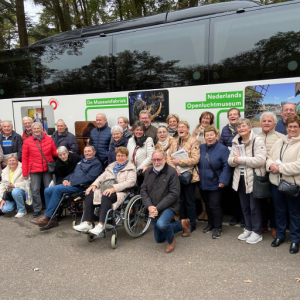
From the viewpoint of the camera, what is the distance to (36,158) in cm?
583

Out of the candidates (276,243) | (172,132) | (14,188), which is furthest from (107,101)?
(276,243)

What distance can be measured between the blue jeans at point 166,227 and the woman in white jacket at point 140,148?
107 centimetres

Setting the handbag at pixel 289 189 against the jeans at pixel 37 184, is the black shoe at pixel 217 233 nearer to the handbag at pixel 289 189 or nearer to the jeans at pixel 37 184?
the handbag at pixel 289 189

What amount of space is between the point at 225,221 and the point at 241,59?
9.37ft

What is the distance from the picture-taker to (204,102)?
533 cm

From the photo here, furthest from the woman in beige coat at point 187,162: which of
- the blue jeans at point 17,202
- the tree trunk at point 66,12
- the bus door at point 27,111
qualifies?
the tree trunk at point 66,12

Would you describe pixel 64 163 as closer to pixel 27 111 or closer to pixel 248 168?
pixel 27 111

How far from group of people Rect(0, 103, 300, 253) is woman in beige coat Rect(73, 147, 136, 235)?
0.01 m

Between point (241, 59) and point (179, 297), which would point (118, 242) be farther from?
point (241, 59)

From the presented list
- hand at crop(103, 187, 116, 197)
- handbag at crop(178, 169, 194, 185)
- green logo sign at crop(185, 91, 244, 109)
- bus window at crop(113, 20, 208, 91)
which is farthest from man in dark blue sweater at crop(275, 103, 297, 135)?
hand at crop(103, 187, 116, 197)

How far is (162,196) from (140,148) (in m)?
1.15

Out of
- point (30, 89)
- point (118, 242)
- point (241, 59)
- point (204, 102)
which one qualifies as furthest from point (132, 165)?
Answer: point (30, 89)

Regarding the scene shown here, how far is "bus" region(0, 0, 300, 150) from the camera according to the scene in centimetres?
476

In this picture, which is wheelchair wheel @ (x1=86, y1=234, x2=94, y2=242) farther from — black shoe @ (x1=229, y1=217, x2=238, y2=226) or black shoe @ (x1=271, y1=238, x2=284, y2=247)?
black shoe @ (x1=271, y1=238, x2=284, y2=247)
